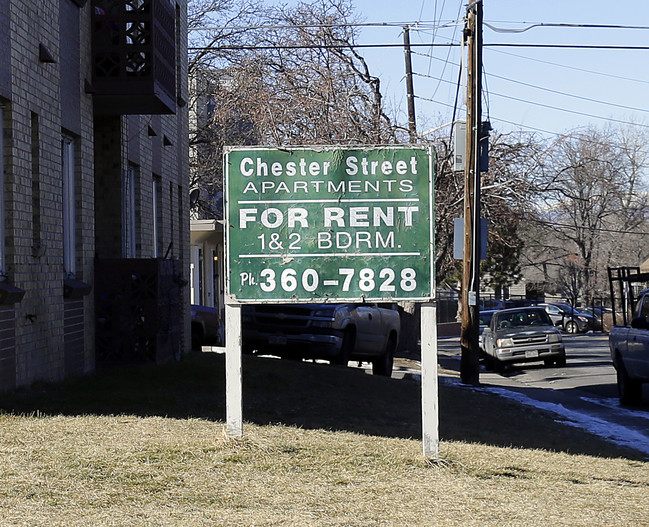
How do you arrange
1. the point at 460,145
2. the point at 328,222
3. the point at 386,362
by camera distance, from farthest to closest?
the point at 460,145 → the point at 386,362 → the point at 328,222

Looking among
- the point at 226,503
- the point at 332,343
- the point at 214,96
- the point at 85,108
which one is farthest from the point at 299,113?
the point at 226,503

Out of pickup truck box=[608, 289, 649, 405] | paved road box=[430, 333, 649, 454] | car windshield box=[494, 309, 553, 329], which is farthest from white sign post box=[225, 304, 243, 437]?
car windshield box=[494, 309, 553, 329]

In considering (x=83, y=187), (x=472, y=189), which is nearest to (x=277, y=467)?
(x=83, y=187)

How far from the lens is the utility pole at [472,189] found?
19922 mm

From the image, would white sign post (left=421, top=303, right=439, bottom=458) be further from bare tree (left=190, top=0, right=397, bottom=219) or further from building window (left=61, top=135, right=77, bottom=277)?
bare tree (left=190, top=0, right=397, bottom=219)

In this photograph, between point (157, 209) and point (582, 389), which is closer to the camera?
point (157, 209)

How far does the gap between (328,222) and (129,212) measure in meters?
7.82

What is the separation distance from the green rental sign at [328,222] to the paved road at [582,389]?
4610 mm

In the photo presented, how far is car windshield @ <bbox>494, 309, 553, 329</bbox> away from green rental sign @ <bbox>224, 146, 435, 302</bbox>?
61.1 ft

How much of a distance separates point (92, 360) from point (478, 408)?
207 inches

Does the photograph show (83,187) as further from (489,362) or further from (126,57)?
(489,362)

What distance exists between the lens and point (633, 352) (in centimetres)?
1609

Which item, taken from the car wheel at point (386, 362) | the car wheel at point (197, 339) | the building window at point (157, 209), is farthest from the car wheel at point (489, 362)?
the building window at point (157, 209)

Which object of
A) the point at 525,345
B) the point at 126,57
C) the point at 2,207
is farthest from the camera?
the point at 525,345
